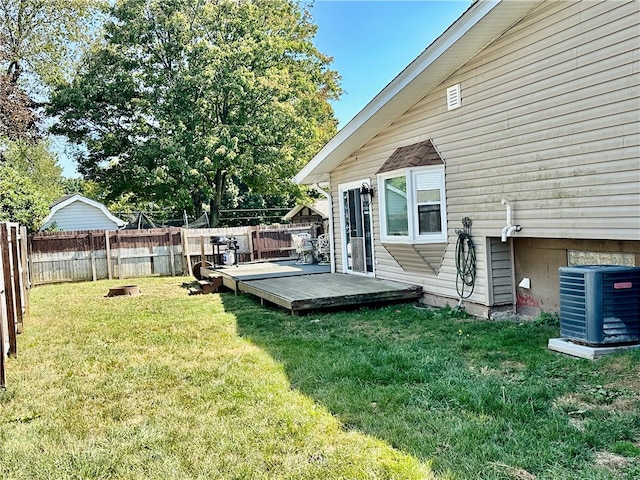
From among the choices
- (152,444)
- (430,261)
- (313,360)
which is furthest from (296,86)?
(152,444)

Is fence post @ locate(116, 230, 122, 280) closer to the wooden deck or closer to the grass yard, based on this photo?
the wooden deck

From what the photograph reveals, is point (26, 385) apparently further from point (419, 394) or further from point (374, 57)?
point (374, 57)

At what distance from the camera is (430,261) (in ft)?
23.9

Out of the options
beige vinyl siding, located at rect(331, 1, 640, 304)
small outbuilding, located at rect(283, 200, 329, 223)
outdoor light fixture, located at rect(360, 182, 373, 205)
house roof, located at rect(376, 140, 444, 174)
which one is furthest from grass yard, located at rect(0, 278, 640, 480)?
small outbuilding, located at rect(283, 200, 329, 223)

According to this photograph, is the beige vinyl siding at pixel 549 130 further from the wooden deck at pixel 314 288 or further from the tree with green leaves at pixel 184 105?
the tree with green leaves at pixel 184 105

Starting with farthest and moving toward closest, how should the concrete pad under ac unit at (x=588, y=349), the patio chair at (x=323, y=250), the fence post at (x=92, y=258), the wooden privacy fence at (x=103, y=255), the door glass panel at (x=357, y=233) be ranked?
1. the fence post at (x=92, y=258)
2. the wooden privacy fence at (x=103, y=255)
3. the patio chair at (x=323, y=250)
4. the door glass panel at (x=357, y=233)
5. the concrete pad under ac unit at (x=588, y=349)

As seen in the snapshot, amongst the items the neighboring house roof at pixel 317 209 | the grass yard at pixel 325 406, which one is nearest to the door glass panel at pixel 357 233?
the grass yard at pixel 325 406

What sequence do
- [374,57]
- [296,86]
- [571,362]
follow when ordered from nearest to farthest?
[571,362]
[374,57]
[296,86]

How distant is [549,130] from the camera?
5156 mm

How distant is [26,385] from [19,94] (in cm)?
1706

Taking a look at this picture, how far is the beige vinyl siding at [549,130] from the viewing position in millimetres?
4367

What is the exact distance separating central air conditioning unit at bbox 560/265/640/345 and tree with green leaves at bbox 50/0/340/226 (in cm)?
1716

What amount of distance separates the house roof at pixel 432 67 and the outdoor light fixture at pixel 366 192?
79 centimetres

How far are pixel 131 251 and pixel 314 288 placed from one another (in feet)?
28.4
